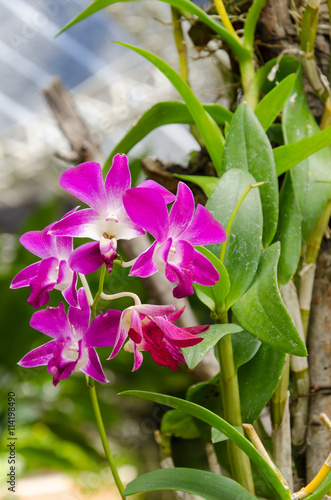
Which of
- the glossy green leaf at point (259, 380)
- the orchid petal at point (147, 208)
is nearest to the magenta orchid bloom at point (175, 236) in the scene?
the orchid petal at point (147, 208)

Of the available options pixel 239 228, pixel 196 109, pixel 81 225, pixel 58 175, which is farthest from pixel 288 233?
pixel 58 175

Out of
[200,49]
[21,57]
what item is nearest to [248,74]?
[200,49]

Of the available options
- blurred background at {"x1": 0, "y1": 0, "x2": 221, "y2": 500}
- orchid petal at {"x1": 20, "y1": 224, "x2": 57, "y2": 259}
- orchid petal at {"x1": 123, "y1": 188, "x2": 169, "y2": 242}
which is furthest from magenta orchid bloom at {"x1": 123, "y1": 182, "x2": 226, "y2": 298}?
blurred background at {"x1": 0, "y1": 0, "x2": 221, "y2": 500}

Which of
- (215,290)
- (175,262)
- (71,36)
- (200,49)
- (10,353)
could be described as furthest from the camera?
(71,36)

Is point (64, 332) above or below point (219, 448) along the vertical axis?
above

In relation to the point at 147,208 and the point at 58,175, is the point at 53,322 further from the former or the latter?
the point at 58,175

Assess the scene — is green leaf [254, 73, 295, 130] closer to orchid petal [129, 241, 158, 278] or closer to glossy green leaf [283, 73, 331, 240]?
glossy green leaf [283, 73, 331, 240]

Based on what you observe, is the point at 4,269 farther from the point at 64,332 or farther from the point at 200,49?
the point at 64,332
